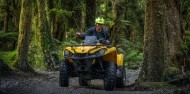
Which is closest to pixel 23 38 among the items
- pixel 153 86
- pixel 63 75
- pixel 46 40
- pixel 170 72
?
pixel 46 40

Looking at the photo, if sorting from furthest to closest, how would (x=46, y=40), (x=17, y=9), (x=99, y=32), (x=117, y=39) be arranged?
1. (x=17, y=9)
2. (x=117, y=39)
3. (x=46, y=40)
4. (x=99, y=32)

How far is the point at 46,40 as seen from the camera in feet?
60.7

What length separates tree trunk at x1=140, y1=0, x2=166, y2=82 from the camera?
38.1ft

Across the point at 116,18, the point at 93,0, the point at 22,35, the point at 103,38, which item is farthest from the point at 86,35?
the point at 116,18

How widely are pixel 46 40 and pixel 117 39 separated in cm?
660

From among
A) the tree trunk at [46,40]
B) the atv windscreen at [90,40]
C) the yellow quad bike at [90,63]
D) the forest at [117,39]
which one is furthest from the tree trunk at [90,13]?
the yellow quad bike at [90,63]

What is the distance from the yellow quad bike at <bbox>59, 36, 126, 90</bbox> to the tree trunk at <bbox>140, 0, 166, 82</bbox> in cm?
107

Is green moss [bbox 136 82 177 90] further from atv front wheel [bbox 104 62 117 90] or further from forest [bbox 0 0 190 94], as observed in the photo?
atv front wheel [bbox 104 62 117 90]

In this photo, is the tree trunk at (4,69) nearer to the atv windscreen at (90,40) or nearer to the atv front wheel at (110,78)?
the atv windscreen at (90,40)

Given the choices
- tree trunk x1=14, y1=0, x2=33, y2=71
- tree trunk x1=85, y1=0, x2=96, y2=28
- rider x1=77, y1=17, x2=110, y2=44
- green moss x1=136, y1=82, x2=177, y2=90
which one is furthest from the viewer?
tree trunk x1=85, y1=0, x2=96, y2=28

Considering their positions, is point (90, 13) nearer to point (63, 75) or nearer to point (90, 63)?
point (63, 75)

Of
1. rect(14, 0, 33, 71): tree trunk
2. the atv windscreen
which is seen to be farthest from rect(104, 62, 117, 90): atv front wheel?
rect(14, 0, 33, 71): tree trunk

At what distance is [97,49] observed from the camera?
1077cm

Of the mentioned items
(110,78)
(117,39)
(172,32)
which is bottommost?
(110,78)
